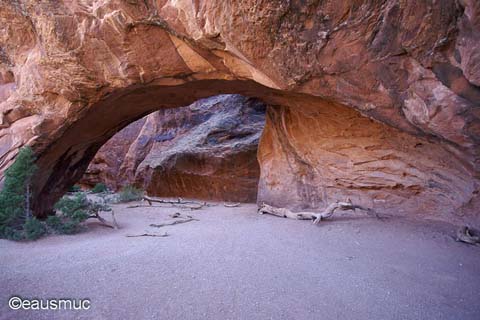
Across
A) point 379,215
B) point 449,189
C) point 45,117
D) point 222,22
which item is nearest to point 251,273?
point 222,22

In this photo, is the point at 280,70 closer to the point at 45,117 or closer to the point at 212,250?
the point at 212,250

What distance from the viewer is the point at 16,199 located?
4.94 m

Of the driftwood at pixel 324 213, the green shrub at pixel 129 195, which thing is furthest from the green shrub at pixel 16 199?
the green shrub at pixel 129 195

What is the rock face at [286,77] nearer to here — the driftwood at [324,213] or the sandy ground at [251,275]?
the driftwood at [324,213]

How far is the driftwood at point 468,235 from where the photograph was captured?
4090 mm

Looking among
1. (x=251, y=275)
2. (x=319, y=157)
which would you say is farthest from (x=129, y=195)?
(x=251, y=275)

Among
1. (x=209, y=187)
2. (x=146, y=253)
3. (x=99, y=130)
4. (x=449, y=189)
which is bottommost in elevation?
(x=209, y=187)

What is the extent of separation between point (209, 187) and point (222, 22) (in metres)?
8.68

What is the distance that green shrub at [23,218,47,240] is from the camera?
4453 mm

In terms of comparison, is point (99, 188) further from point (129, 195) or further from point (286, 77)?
point (286, 77)

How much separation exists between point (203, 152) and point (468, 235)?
9232mm

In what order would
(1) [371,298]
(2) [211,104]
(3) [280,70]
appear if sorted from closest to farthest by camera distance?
(1) [371,298], (3) [280,70], (2) [211,104]

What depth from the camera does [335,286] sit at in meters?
2.66

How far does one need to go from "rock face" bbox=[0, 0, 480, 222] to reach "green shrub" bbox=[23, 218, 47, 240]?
76.4 inches
